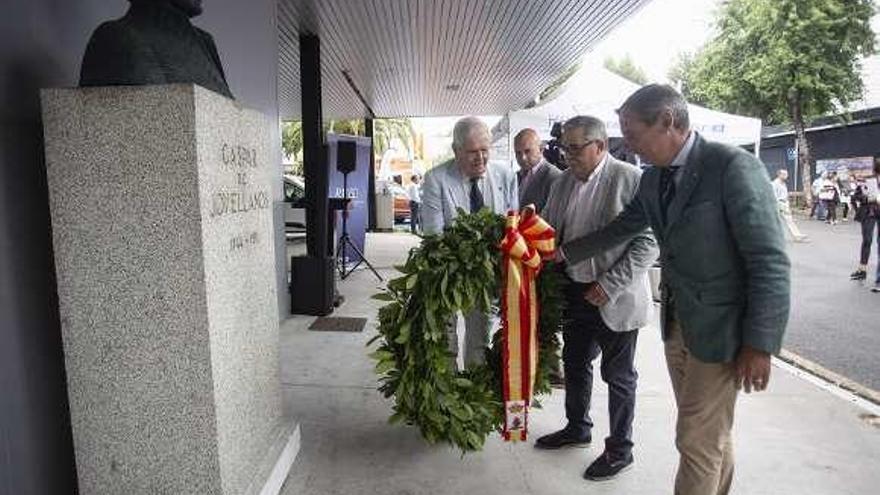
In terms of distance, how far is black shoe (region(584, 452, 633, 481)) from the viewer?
3.16 metres

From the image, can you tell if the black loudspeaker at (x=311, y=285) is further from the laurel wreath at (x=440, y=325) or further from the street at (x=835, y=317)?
the street at (x=835, y=317)

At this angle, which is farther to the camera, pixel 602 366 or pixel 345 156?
pixel 345 156

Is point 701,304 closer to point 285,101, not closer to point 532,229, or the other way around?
point 532,229

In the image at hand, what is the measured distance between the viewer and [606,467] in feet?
10.5

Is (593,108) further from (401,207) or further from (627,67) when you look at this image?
(627,67)

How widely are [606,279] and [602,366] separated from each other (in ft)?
1.50

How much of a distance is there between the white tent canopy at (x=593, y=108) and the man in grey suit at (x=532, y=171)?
14.7 ft

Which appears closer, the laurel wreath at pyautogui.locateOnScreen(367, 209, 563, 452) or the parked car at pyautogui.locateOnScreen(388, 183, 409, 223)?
the laurel wreath at pyautogui.locateOnScreen(367, 209, 563, 452)

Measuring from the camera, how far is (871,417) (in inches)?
155

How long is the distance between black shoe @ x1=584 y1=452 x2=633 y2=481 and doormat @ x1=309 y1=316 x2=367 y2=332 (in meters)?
3.46

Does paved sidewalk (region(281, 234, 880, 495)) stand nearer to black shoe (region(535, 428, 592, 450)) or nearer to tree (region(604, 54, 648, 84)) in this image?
black shoe (region(535, 428, 592, 450))

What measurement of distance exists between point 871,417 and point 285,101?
47.4 feet

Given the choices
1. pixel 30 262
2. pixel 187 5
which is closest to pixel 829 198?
pixel 187 5

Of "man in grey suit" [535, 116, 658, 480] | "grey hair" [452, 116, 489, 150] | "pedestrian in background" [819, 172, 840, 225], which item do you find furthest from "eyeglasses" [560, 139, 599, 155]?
"pedestrian in background" [819, 172, 840, 225]
